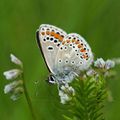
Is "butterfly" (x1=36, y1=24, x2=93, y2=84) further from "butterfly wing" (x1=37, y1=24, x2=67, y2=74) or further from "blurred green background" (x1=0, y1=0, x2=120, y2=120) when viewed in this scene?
"blurred green background" (x1=0, y1=0, x2=120, y2=120)

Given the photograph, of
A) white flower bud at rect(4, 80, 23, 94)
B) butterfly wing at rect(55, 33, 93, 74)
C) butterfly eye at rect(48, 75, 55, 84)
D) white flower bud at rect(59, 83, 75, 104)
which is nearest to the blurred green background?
butterfly wing at rect(55, 33, 93, 74)

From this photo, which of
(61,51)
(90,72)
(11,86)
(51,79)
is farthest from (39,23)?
(90,72)

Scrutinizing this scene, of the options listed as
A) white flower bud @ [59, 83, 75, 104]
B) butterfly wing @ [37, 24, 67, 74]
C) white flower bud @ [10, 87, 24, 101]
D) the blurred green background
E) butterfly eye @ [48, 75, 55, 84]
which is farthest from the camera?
the blurred green background

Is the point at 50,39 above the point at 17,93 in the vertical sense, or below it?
above

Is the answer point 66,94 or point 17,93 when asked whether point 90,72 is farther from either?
point 17,93

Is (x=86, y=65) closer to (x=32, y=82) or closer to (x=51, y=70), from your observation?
(x=51, y=70)

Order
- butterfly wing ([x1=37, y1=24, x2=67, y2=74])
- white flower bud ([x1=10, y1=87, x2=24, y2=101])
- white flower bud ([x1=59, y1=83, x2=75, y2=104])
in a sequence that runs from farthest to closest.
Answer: butterfly wing ([x1=37, y1=24, x2=67, y2=74]) → white flower bud ([x1=10, y1=87, x2=24, y2=101]) → white flower bud ([x1=59, y1=83, x2=75, y2=104])

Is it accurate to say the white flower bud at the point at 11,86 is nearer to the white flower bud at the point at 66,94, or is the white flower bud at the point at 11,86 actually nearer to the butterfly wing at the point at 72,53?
the white flower bud at the point at 66,94
